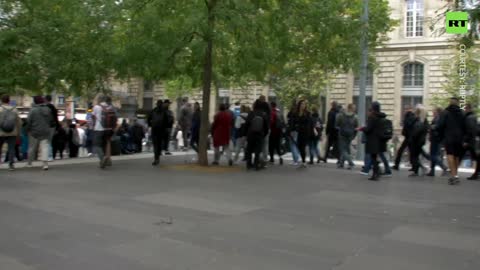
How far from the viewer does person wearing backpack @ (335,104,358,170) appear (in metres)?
14.2

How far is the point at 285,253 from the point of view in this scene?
18.4 feet

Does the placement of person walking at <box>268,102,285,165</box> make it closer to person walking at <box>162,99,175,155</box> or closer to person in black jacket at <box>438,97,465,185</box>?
person walking at <box>162,99,175,155</box>

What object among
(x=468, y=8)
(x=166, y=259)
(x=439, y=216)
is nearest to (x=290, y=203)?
(x=439, y=216)

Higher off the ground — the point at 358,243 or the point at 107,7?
the point at 107,7

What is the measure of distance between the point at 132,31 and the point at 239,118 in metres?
3.66

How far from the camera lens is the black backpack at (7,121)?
40.2ft

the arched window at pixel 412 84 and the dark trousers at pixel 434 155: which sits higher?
the arched window at pixel 412 84

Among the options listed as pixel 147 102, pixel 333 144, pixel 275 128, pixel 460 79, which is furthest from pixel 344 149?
pixel 147 102

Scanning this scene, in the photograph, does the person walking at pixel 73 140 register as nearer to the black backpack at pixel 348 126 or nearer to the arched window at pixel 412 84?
the black backpack at pixel 348 126

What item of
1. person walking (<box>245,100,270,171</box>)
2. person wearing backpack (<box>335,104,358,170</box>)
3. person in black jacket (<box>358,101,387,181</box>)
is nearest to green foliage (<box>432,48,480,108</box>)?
person wearing backpack (<box>335,104,358,170</box>)

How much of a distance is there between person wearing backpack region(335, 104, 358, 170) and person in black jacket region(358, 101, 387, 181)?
1.93m

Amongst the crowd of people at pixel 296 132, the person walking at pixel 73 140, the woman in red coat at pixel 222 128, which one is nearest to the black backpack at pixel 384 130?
the crowd of people at pixel 296 132

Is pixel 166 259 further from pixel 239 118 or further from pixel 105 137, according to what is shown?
pixel 239 118

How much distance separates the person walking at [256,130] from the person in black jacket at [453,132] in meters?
4.11
